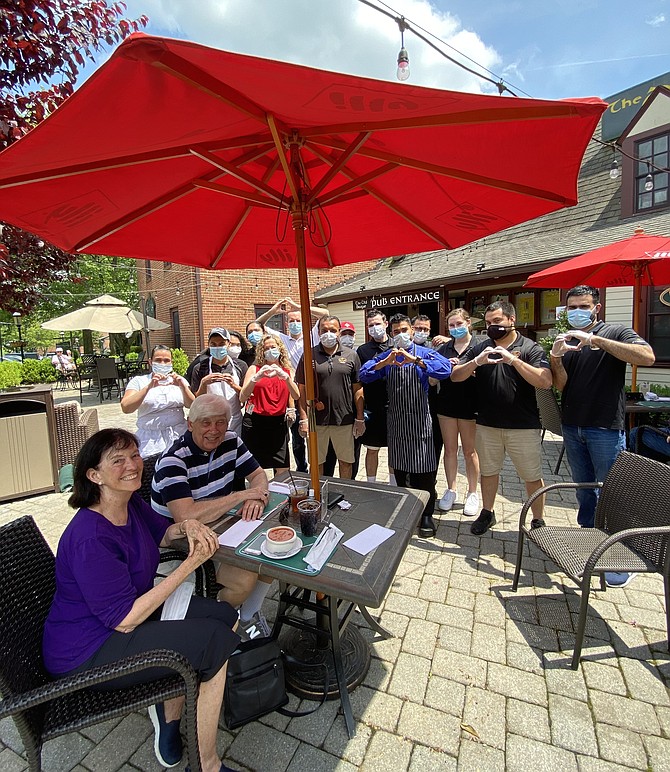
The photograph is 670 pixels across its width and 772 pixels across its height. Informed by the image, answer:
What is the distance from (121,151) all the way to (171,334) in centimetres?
1467

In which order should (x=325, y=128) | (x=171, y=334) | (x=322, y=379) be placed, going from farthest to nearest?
(x=171, y=334) → (x=322, y=379) → (x=325, y=128)

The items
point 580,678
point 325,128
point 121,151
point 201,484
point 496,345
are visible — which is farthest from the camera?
point 496,345

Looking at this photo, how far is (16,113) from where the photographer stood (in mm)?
2203

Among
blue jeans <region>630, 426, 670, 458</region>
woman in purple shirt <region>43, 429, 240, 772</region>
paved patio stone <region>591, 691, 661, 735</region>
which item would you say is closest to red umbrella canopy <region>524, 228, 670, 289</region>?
blue jeans <region>630, 426, 670, 458</region>

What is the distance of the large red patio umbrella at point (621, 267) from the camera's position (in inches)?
156

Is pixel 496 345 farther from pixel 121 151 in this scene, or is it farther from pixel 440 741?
pixel 121 151

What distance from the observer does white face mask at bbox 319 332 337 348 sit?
3773 mm

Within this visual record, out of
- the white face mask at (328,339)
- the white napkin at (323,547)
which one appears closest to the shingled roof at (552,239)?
the white face mask at (328,339)

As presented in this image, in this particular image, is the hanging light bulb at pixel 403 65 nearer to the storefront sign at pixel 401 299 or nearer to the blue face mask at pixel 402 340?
the blue face mask at pixel 402 340

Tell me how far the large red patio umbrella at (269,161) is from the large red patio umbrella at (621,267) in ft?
6.94

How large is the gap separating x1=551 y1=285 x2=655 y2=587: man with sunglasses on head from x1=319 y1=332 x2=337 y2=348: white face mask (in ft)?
6.00

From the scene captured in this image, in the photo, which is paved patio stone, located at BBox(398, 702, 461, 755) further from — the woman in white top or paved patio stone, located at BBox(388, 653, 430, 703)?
the woman in white top

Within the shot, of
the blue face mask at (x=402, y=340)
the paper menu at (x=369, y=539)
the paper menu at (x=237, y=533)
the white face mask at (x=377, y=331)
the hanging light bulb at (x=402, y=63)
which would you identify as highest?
the hanging light bulb at (x=402, y=63)

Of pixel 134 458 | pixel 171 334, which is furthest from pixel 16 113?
pixel 171 334
